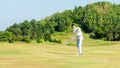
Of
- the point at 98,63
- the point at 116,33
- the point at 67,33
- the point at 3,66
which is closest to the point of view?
the point at 3,66

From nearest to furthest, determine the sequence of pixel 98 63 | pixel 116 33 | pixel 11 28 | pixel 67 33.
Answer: pixel 98 63 < pixel 116 33 < pixel 11 28 < pixel 67 33

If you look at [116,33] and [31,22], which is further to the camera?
[31,22]

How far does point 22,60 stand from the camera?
25.3 m

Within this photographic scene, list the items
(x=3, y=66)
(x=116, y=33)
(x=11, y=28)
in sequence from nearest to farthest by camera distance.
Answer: (x=3, y=66) → (x=116, y=33) → (x=11, y=28)

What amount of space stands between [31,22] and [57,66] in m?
170

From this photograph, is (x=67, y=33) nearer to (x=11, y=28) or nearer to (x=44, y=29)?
(x=44, y=29)

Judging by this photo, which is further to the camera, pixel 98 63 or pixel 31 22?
pixel 31 22

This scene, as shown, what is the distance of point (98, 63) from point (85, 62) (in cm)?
86

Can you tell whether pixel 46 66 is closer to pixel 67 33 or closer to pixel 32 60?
pixel 32 60

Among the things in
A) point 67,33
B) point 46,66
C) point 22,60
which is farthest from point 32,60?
point 67,33

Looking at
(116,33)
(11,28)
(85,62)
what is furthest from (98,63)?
(11,28)

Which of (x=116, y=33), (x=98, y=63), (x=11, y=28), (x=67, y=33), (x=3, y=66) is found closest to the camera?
(x=3, y=66)

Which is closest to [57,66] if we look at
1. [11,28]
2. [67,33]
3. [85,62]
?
[85,62]

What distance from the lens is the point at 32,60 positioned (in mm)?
25344
